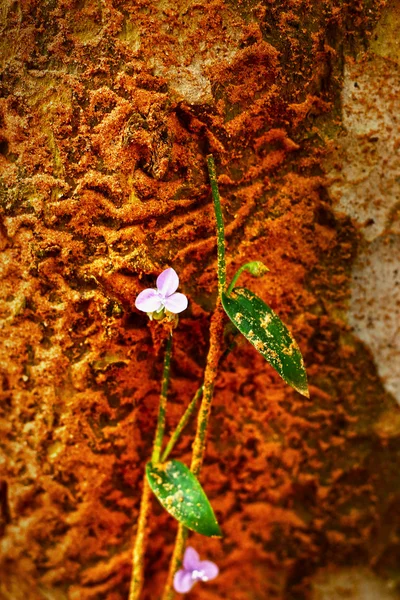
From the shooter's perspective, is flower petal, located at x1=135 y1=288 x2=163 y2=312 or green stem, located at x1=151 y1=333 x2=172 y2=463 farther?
green stem, located at x1=151 y1=333 x2=172 y2=463

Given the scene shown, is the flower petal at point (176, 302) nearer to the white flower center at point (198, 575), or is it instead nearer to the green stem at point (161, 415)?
the green stem at point (161, 415)

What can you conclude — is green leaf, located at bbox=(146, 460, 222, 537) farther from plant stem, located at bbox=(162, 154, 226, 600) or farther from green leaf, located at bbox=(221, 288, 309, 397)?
green leaf, located at bbox=(221, 288, 309, 397)

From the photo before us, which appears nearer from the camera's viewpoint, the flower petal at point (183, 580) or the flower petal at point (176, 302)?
the flower petal at point (176, 302)

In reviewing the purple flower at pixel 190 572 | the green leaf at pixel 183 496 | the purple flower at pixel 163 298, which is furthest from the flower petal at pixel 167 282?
the purple flower at pixel 190 572

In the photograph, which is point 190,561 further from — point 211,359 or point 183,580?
point 211,359

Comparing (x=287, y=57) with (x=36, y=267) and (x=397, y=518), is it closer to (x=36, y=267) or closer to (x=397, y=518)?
(x=36, y=267)

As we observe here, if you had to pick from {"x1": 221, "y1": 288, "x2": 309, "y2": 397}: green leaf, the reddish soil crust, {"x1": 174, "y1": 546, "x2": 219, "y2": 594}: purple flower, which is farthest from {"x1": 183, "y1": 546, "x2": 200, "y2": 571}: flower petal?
{"x1": 221, "y1": 288, "x2": 309, "y2": 397}: green leaf

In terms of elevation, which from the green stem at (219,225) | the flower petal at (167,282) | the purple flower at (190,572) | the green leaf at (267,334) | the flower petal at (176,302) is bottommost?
the purple flower at (190,572)

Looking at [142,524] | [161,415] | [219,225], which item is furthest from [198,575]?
[219,225]
